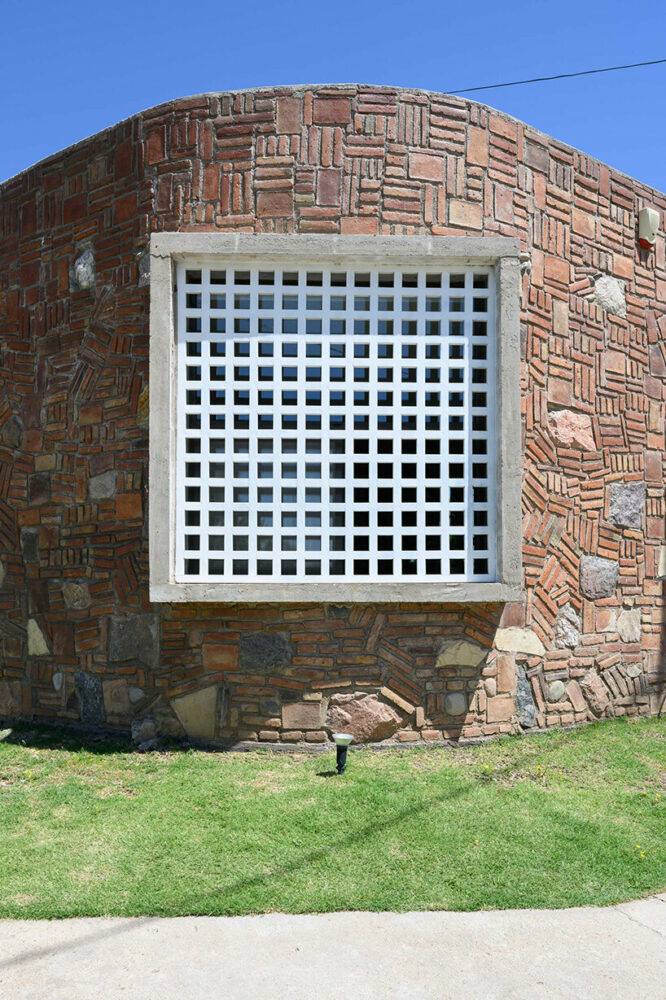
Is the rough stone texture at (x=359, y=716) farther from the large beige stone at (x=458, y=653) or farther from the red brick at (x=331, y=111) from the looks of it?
the red brick at (x=331, y=111)

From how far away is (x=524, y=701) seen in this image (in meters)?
5.68

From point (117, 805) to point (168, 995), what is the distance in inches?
75.5

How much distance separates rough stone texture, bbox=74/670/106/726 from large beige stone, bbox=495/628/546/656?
2.94 m

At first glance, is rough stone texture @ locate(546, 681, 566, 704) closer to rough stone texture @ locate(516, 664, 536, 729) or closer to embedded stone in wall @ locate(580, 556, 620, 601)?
rough stone texture @ locate(516, 664, 536, 729)

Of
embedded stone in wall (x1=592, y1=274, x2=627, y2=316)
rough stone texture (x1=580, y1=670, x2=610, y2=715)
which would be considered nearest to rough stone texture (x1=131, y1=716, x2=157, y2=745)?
rough stone texture (x1=580, y1=670, x2=610, y2=715)

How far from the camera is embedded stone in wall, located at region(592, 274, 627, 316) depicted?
6230 mm

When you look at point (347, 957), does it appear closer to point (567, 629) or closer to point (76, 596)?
point (567, 629)

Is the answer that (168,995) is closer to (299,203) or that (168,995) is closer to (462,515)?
(462,515)

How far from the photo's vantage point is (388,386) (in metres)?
5.54

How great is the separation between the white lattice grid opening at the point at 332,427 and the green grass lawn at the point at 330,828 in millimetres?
1289

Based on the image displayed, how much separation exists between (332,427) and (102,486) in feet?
5.89

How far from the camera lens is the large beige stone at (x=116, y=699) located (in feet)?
18.7

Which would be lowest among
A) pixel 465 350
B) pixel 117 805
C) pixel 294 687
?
pixel 117 805

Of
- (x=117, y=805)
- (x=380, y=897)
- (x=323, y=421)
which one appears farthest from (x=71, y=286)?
(x=380, y=897)
